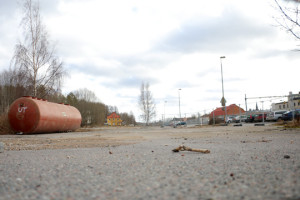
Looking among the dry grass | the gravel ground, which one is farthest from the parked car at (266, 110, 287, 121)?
the gravel ground

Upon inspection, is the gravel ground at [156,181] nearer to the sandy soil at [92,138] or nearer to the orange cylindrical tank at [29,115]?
the sandy soil at [92,138]

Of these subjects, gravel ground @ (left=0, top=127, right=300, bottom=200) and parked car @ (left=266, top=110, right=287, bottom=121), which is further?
parked car @ (left=266, top=110, right=287, bottom=121)

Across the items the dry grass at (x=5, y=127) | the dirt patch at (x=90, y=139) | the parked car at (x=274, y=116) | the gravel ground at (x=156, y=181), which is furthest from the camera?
the parked car at (x=274, y=116)

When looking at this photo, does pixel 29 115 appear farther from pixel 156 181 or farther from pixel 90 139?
pixel 156 181

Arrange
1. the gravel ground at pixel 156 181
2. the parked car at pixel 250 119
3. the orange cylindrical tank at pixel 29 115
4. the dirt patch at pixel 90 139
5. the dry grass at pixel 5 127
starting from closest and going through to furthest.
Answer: the gravel ground at pixel 156 181 < the dirt patch at pixel 90 139 < the orange cylindrical tank at pixel 29 115 < the dry grass at pixel 5 127 < the parked car at pixel 250 119

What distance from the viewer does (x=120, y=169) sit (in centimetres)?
347

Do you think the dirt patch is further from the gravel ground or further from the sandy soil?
the gravel ground

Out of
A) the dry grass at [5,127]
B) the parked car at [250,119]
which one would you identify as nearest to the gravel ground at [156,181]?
the dry grass at [5,127]

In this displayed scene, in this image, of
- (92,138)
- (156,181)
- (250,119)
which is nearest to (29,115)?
(92,138)

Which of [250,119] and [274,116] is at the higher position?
[274,116]

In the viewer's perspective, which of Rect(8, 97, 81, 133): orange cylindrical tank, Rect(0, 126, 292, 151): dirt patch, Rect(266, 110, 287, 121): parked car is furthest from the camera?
Rect(266, 110, 287, 121): parked car

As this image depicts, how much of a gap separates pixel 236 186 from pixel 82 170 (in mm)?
2071

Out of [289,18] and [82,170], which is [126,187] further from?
[289,18]

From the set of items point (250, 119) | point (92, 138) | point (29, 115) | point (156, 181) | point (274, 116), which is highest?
point (29, 115)
